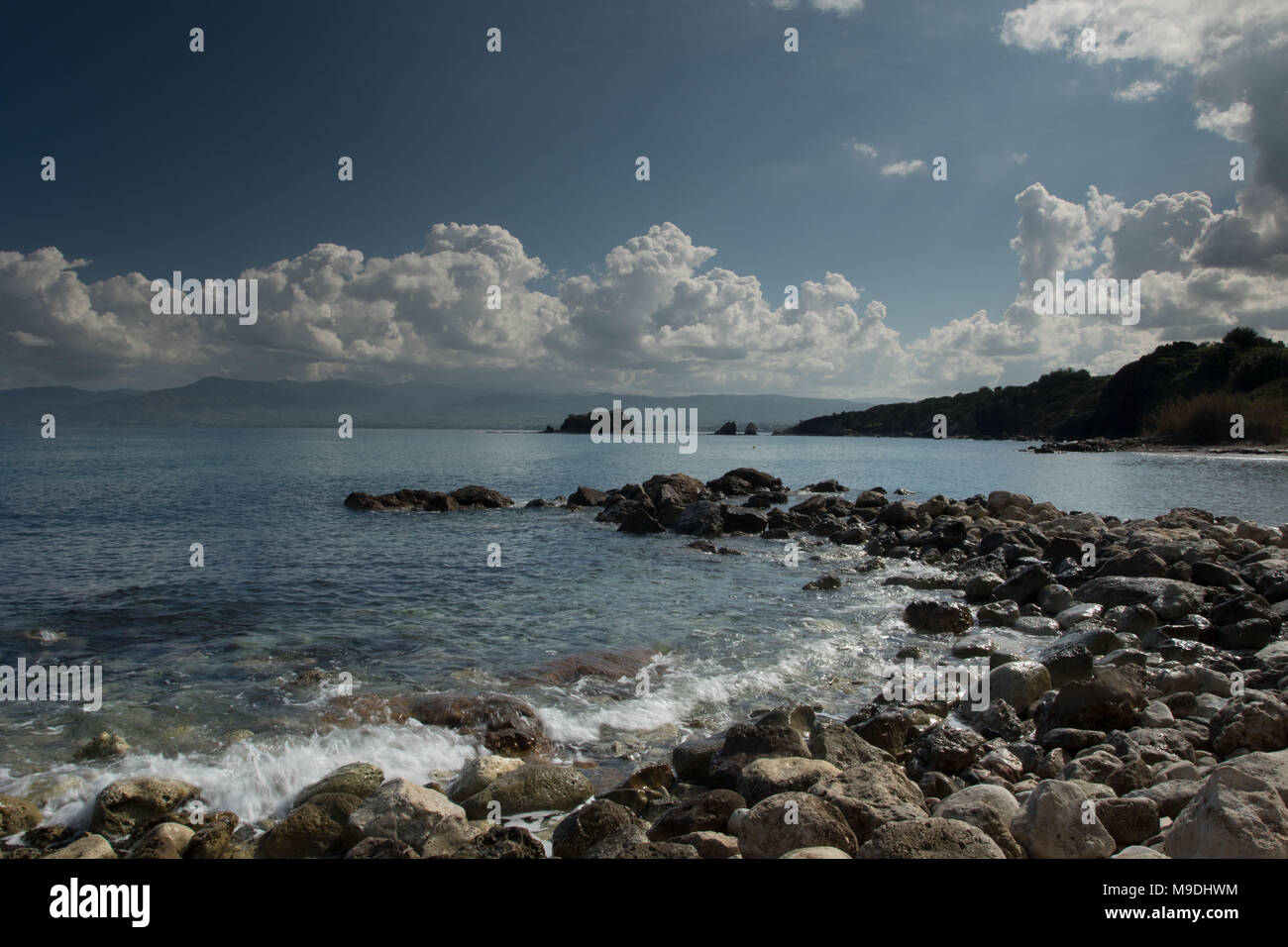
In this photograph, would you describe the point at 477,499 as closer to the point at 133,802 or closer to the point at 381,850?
the point at 133,802

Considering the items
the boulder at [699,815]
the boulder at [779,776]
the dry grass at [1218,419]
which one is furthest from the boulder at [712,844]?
the dry grass at [1218,419]

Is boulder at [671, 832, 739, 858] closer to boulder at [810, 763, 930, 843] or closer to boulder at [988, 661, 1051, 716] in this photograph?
boulder at [810, 763, 930, 843]

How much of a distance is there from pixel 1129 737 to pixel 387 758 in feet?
32.0

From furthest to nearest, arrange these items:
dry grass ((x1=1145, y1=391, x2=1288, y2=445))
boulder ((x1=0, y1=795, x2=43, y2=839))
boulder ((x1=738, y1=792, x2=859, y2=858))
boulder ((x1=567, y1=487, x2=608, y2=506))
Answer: dry grass ((x1=1145, y1=391, x2=1288, y2=445)), boulder ((x1=567, y1=487, x2=608, y2=506)), boulder ((x1=0, y1=795, x2=43, y2=839)), boulder ((x1=738, y1=792, x2=859, y2=858))

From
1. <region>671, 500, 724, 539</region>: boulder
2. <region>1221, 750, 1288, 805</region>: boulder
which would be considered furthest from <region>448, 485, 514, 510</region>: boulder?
<region>1221, 750, 1288, 805</region>: boulder

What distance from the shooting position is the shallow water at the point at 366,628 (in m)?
10.1

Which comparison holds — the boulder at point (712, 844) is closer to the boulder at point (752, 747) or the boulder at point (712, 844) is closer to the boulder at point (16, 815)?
the boulder at point (752, 747)

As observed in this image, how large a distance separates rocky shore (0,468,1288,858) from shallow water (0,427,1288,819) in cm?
95

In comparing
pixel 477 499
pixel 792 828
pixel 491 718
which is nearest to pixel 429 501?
pixel 477 499

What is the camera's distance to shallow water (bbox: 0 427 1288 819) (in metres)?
10.1

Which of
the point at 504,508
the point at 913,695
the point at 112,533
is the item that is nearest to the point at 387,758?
the point at 913,695

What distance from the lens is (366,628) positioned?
16.1 meters

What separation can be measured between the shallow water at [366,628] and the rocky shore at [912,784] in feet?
3.11
